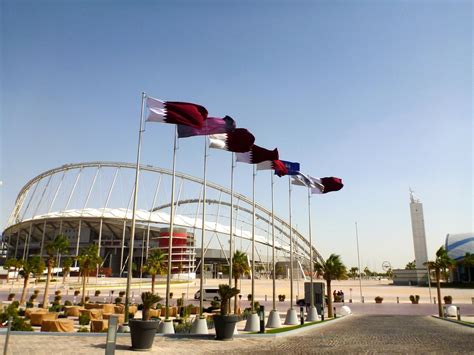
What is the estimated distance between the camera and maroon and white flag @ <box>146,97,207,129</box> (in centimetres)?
2083

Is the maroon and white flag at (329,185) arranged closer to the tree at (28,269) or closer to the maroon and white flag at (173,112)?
the maroon and white flag at (173,112)

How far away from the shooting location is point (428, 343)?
1747cm

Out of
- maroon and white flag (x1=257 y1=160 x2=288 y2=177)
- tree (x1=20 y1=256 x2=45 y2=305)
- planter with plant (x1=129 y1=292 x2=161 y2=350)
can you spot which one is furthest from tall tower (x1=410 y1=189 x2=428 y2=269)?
planter with plant (x1=129 y1=292 x2=161 y2=350)

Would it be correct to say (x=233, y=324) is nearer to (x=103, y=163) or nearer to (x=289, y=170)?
(x=289, y=170)

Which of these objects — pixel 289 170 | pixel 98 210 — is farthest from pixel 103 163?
pixel 289 170

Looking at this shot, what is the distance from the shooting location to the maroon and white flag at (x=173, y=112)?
820 inches

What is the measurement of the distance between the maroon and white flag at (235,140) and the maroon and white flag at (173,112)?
155 inches

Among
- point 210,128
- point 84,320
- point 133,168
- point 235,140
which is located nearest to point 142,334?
point 84,320

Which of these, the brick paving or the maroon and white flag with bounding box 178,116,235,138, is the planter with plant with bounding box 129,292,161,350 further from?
the maroon and white flag with bounding box 178,116,235,138

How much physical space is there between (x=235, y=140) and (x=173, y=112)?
550 cm

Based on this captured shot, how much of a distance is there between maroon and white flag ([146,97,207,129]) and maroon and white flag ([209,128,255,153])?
394 centimetres

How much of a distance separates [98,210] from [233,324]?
102135 mm

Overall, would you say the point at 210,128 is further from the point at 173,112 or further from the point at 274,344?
the point at 274,344

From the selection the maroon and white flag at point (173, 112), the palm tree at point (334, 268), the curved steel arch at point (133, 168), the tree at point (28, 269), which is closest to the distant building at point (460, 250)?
the curved steel arch at point (133, 168)
